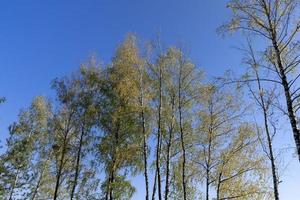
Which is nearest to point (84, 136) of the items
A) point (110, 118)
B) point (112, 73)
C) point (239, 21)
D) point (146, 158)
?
point (110, 118)

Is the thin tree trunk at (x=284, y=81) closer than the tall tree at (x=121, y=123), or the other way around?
the thin tree trunk at (x=284, y=81)

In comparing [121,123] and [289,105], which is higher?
[121,123]

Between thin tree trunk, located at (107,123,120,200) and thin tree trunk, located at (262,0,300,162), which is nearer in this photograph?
thin tree trunk, located at (262,0,300,162)

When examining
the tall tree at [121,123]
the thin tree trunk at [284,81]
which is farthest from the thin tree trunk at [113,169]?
the thin tree trunk at [284,81]

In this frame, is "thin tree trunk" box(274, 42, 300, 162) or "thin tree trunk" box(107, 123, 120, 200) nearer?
"thin tree trunk" box(274, 42, 300, 162)

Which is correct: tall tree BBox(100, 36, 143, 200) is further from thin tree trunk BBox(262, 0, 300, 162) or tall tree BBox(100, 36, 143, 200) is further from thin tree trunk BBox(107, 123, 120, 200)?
thin tree trunk BBox(262, 0, 300, 162)

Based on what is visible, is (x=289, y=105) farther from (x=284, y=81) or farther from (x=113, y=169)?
(x=113, y=169)

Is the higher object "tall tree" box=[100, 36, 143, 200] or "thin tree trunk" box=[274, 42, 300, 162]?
"tall tree" box=[100, 36, 143, 200]

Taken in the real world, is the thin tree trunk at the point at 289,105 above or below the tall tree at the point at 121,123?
below

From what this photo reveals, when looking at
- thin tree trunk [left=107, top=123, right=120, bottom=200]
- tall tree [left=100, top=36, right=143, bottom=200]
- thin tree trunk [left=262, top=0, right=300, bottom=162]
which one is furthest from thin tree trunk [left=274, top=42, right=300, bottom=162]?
thin tree trunk [left=107, top=123, right=120, bottom=200]

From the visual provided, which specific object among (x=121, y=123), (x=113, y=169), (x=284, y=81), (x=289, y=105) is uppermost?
(x=121, y=123)

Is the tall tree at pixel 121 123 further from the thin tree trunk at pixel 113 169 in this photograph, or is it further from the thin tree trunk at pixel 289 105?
the thin tree trunk at pixel 289 105

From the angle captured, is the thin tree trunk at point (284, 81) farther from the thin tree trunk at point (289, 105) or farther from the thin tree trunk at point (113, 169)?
the thin tree trunk at point (113, 169)

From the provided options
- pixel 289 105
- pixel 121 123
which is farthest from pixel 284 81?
pixel 121 123
